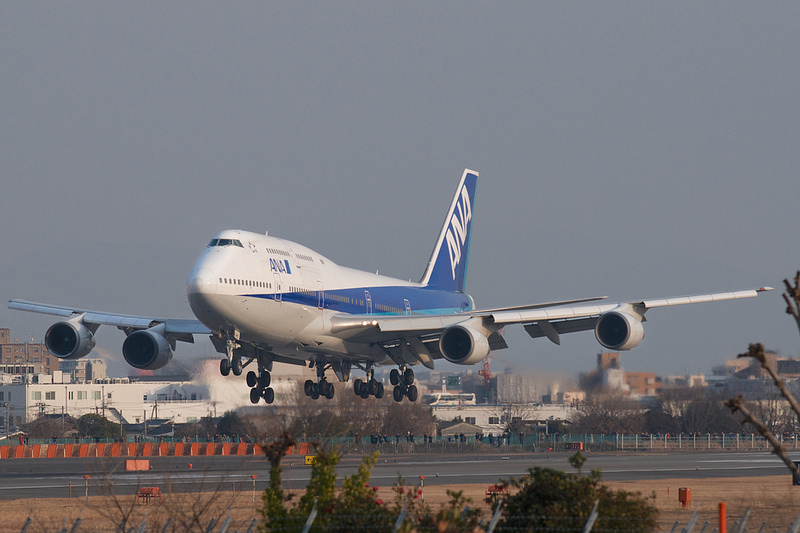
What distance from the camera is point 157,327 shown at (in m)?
49.7

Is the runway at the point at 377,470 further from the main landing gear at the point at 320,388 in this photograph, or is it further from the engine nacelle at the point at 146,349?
the engine nacelle at the point at 146,349

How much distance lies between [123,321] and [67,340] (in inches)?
104

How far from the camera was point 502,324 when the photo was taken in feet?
157

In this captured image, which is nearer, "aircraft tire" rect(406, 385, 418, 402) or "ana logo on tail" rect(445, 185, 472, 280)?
"aircraft tire" rect(406, 385, 418, 402)

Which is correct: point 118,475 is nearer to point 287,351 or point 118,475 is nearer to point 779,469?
point 287,351

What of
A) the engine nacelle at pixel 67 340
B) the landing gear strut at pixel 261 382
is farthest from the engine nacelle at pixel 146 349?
the landing gear strut at pixel 261 382

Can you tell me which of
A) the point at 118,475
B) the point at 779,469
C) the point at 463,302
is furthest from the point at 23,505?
the point at 779,469

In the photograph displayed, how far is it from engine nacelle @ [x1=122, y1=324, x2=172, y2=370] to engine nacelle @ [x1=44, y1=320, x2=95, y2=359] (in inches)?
76.5

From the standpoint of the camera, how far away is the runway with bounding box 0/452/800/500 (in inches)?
1650

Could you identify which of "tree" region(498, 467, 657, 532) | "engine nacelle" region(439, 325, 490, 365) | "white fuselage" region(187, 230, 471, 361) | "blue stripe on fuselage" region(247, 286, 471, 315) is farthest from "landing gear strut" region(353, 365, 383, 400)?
"tree" region(498, 467, 657, 532)

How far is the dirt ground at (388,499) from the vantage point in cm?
2864

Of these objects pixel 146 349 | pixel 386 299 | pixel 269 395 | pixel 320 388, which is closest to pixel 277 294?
pixel 269 395

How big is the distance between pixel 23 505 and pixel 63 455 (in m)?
37.9

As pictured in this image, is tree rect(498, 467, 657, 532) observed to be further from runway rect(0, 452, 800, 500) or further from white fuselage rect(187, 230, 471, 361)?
white fuselage rect(187, 230, 471, 361)
